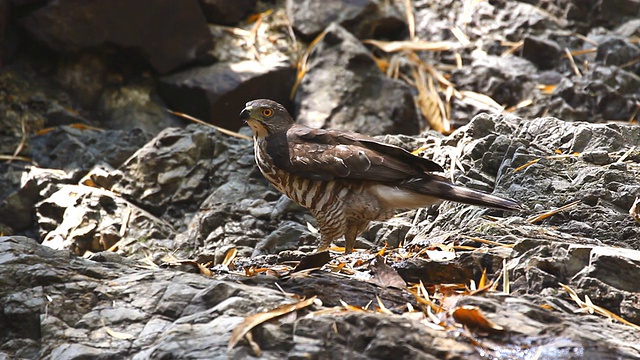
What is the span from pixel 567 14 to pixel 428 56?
1674mm

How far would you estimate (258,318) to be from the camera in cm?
305

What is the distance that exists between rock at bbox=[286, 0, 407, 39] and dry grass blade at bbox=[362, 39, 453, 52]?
0.21m

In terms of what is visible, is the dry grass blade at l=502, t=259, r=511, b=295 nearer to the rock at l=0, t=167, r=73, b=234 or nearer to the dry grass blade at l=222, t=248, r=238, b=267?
the dry grass blade at l=222, t=248, r=238, b=267

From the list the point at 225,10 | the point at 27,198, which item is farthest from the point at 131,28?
the point at 27,198

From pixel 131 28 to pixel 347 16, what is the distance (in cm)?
250

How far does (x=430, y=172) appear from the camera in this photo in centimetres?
505

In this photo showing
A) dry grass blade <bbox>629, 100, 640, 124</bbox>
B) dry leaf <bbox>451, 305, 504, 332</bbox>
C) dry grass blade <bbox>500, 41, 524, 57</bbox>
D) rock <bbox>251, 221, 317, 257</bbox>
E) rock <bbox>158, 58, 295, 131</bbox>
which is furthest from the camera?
dry grass blade <bbox>500, 41, 524, 57</bbox>

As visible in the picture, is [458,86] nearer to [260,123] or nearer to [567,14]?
[567,14]

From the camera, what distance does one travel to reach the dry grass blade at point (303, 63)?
855cm

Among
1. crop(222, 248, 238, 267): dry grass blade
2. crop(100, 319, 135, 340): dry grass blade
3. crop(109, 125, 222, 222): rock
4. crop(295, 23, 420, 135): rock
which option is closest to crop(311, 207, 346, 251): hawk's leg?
crop(222, 248, 238, 267): dry grass blade

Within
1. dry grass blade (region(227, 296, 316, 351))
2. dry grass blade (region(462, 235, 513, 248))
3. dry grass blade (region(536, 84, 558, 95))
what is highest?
dry grass blade (region(227, 296, 316, 351))

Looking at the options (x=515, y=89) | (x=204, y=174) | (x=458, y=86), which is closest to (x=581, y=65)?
(x=515, y=89)

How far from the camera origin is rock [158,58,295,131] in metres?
7.96

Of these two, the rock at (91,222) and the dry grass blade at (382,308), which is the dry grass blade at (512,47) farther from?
the dry grass blade at (382,308)
